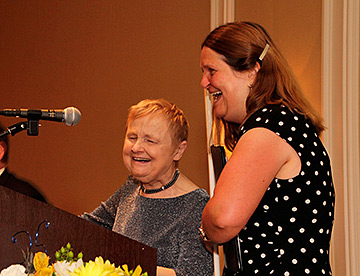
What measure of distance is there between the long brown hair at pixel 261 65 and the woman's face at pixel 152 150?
54 centimetres

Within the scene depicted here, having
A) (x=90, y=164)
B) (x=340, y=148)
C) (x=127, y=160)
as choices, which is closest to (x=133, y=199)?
(x=127, y=160)

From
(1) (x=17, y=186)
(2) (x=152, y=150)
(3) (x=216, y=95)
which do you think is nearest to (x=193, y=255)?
(2) (x=152, y=150)

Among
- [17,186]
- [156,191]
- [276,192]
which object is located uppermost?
[276,192]

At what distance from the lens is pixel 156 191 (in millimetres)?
2207

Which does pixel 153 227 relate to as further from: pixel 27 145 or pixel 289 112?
pixel 27 145

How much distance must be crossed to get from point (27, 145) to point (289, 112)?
10.9 feet

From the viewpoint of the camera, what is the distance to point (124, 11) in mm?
4023

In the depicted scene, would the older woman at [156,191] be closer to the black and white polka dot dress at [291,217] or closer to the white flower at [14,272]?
the black and white polka dot dress at [291,217]

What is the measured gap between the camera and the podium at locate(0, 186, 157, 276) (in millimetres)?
1333

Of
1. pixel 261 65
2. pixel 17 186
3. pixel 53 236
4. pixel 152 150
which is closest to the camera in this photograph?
pixel 53 236

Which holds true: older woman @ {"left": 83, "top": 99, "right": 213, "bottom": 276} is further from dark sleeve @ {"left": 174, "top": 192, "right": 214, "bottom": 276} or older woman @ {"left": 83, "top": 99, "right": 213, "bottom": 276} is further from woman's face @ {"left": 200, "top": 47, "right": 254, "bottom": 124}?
woman's face @ {"left": 200, "top": 47, "right": 254, "bottom": 124}

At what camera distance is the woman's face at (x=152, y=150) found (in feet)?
7.16

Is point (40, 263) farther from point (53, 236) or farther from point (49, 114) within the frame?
point (49, 114)

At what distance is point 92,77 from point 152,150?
211cm
